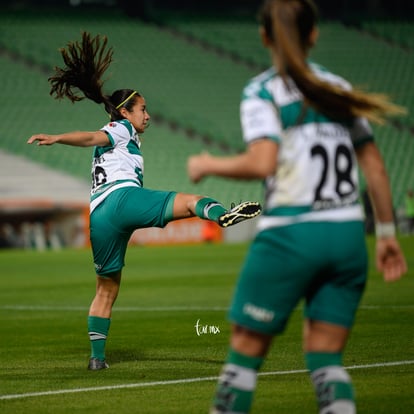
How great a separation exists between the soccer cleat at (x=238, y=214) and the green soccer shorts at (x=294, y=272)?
3.82m

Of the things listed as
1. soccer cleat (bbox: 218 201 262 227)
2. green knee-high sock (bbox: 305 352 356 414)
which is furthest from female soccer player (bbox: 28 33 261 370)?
green knee-high sock (bbox: 305 352 356 414)

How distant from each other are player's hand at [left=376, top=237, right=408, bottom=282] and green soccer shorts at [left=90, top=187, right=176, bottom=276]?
396 cm

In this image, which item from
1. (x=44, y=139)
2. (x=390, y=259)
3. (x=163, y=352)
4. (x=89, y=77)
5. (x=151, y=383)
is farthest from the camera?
(x=163, y=352)

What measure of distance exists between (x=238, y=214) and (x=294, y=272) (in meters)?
4.06

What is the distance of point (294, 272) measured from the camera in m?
4.45

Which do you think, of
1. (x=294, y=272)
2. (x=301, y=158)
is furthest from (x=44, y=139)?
(x=294, y=272)

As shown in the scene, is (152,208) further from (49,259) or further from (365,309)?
(49,259)

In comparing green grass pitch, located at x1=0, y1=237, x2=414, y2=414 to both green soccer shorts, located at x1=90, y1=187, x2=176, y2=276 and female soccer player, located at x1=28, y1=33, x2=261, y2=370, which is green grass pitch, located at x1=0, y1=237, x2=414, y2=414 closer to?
female soccer player, located at x1=28, y1=33, x2=261, y2=370

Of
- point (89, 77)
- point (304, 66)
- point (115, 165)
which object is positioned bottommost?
point (115, 165)

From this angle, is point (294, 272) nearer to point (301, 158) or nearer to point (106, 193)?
point (301, 158)

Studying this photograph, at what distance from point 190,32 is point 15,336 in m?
29.9

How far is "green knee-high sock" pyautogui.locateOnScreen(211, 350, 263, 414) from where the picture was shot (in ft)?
14.8

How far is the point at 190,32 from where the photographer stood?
3953cm

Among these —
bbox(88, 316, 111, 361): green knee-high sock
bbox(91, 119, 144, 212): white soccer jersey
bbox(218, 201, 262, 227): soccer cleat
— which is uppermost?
bbox(91, 119, 144, 212): white soccer jersey
